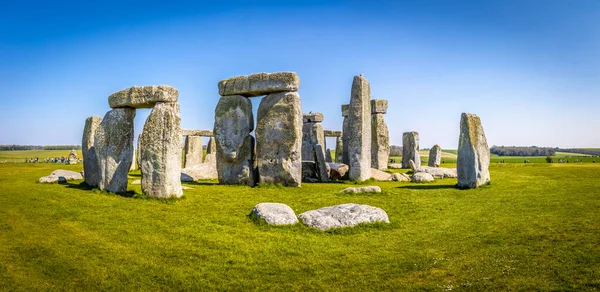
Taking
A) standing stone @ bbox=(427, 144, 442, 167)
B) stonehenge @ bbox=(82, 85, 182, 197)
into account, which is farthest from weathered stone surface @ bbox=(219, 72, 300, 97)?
standing stone @ bbox=(427, 144, 442, 167)

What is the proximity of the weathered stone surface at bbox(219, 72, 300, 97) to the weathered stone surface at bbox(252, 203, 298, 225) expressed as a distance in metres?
7.01

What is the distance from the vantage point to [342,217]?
8352 mm

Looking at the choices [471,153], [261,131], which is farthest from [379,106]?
[261,131]

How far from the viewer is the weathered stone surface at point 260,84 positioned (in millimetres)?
15133

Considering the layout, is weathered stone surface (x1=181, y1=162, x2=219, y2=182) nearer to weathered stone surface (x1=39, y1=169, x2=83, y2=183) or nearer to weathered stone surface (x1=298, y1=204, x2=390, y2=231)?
weathered stone surface (x1=39, y1=169, x2=83, y2=183)

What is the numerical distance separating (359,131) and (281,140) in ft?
11.7

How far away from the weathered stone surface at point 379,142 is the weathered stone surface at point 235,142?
34.4ft

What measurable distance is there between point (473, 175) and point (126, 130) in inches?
450

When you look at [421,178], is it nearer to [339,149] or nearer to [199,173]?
[199,173]

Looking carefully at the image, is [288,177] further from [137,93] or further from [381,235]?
[381,235]

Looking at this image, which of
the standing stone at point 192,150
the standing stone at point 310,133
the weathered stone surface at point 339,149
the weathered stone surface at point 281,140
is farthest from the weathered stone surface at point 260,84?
the weathered stone surface at point 339,149

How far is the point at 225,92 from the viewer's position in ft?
54.0

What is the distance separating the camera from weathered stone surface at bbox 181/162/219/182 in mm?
18250

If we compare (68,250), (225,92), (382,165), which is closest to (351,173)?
(225,92)
